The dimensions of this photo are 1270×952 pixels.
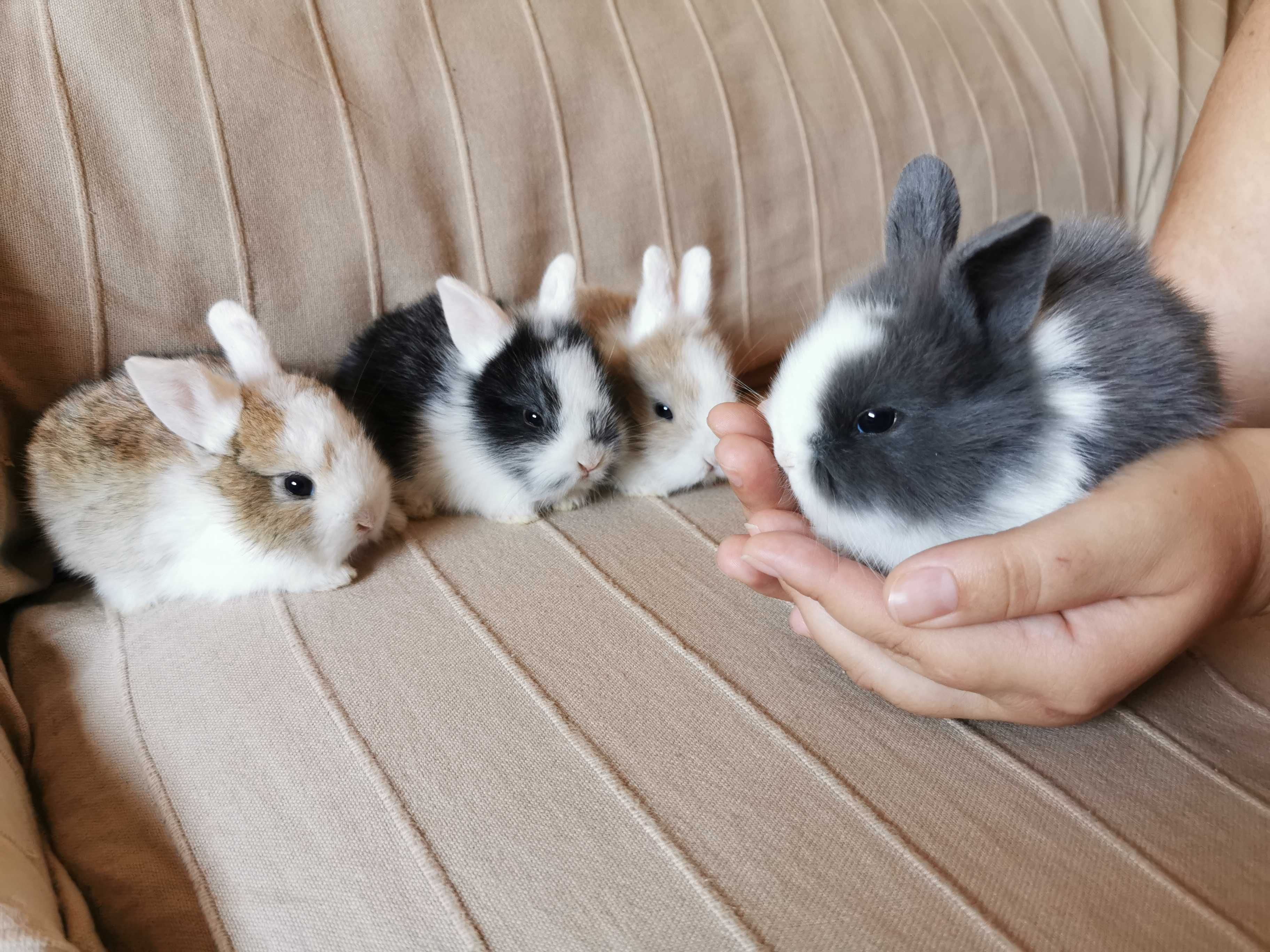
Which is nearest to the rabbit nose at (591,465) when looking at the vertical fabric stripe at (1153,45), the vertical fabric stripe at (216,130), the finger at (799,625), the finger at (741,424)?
the finger at (741,424)

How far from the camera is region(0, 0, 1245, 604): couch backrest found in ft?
3.29

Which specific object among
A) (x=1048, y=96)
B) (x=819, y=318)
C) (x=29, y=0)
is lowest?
(x=819, y=318)

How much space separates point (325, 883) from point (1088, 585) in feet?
2.17

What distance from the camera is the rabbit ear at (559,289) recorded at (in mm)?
1239

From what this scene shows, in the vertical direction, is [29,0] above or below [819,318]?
above

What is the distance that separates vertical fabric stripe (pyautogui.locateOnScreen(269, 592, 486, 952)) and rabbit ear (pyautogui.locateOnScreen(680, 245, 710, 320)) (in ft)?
2.63

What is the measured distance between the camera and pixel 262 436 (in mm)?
1021

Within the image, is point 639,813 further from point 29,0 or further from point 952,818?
point 29,0

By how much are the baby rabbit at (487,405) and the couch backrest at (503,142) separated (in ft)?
0.29

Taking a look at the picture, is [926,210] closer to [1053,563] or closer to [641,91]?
[1053,563]

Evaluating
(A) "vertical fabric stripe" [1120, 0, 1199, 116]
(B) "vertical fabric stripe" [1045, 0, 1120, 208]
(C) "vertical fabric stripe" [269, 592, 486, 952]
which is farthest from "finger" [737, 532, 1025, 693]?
(A) "vertical fabric stripe" [1120, 0, 1199, 116]

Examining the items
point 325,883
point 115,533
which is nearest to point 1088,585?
point 325,883

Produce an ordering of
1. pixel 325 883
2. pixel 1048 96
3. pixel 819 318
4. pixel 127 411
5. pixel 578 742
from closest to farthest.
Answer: pixel 325 883 < pixel 578 742 < pixel 819 318 < pixel 127 411 < pixel 1048 96

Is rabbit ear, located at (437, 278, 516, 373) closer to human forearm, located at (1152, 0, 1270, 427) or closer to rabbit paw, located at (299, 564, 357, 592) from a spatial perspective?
rabbit paw, located at (299, 564, 357, 592)
